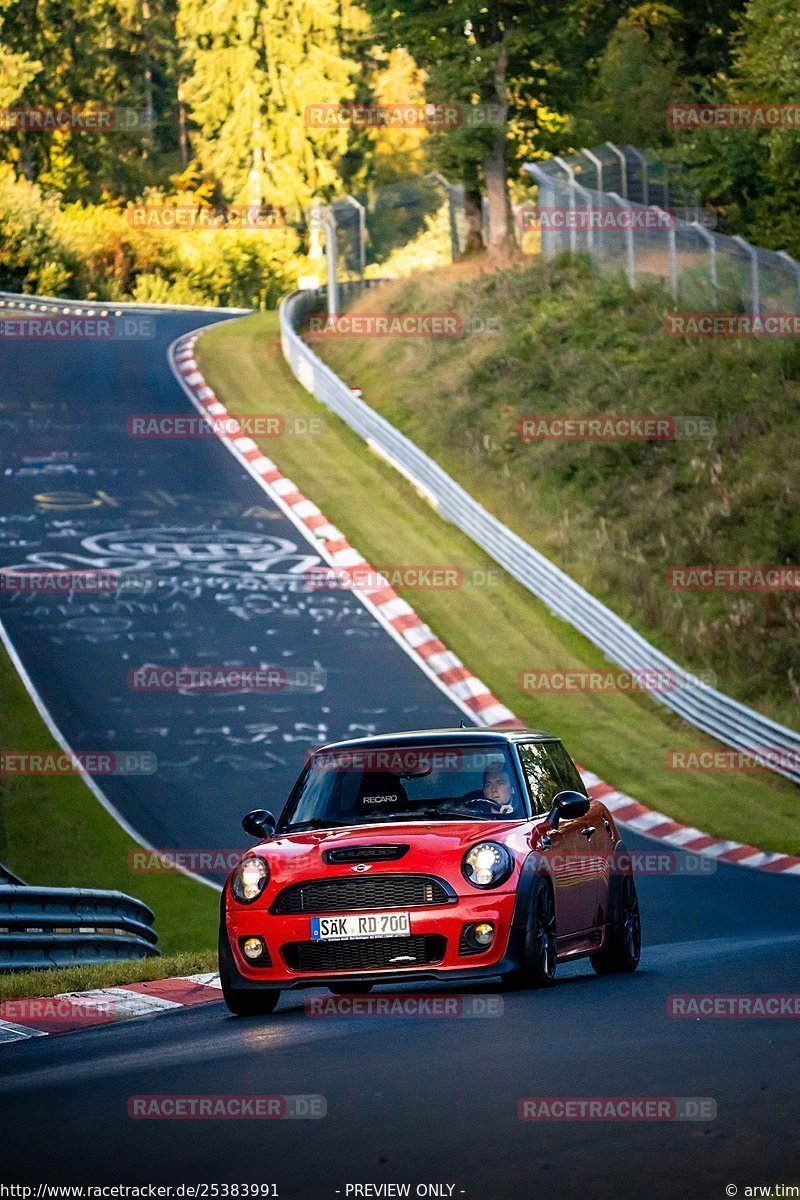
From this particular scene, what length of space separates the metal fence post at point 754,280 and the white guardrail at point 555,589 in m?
6.35

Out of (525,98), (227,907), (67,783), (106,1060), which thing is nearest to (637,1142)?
(106,1060)

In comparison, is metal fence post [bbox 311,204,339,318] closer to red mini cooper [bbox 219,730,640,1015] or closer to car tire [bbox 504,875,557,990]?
red mini cooper [bbox 219,730,640,1015]

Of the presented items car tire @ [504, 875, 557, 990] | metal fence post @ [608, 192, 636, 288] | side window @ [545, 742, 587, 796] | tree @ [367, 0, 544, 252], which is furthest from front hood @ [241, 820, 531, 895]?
tree @ [367, 0, 544, 252]

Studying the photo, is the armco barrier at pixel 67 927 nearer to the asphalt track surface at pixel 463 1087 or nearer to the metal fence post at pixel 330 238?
the asphalt track surface at pixel 463 1087

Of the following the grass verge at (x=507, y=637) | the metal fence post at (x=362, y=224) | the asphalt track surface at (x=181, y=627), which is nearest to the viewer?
the asphalt track surface at (x=181, y=627)

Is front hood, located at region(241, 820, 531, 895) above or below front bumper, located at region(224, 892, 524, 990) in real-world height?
above

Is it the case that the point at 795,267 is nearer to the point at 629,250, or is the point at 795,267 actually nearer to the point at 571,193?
the point at 629,250

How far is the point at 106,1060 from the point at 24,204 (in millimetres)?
57136

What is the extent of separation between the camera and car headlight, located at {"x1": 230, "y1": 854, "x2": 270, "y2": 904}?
393 inches

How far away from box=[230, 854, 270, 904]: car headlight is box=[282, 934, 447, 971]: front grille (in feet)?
1.40

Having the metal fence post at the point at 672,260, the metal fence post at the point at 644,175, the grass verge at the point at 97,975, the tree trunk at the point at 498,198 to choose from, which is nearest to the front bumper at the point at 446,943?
the grass verge at the point at 97,975

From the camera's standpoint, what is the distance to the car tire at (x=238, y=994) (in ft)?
33.0

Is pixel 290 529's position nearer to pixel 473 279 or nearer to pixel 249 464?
pixel 249 464

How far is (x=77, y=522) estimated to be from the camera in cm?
3131
